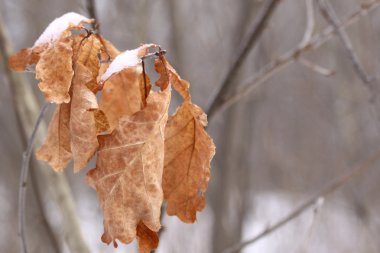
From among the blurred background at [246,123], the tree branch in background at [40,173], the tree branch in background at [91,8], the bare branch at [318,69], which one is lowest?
the blurred background at [246,123]

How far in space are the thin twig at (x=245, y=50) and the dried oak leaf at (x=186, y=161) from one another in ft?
1.53

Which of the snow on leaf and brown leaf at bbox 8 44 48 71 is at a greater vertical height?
the snow on leaf

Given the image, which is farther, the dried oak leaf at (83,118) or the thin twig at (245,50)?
the thin twig at (245,50)

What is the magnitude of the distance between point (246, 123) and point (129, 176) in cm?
281

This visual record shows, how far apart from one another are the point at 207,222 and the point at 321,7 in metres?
4.61

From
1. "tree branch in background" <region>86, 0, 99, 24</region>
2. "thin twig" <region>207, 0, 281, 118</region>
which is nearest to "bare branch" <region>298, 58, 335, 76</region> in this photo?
"thin twig" <region>207, 0, 281, 118</region>

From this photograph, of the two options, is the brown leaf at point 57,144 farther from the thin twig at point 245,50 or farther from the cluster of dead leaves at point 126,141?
the thin twig at point 245,50

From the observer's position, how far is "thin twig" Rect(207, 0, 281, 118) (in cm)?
128

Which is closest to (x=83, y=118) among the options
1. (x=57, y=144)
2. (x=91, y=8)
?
(x=57, y=144)

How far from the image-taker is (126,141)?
0.76m

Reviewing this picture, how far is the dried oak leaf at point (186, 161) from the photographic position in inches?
33.7

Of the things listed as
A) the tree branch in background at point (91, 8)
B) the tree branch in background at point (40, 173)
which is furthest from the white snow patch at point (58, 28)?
the tree branch in background at point (40, 173)

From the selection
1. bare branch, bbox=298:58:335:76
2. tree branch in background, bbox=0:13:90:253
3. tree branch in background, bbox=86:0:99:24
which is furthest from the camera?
tree branch in background, bbox=0:13:90:253

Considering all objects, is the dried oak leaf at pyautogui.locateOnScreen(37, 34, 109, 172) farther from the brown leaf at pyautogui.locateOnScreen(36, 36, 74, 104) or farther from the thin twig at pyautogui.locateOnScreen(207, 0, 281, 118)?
the thin twig at pyautogui.locateOnScreen(207, 0, 281, 118)
